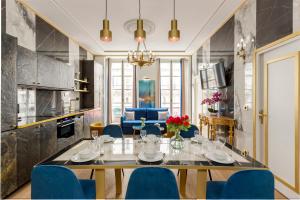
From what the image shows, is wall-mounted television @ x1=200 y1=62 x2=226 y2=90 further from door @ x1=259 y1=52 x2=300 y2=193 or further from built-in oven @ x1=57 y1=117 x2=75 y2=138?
built-in oven @ x1=57 y1=117 x2=75 y2=138

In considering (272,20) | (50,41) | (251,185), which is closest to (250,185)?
(251,185)

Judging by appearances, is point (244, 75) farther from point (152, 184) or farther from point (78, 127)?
point (78, 127)

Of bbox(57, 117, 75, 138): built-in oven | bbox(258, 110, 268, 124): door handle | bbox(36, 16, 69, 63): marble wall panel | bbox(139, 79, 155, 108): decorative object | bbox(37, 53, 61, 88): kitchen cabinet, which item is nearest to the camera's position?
bbox(258, 110, 268, 124): door handle

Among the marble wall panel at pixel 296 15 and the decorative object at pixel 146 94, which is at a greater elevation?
the marble wall panel at pixel 296 15

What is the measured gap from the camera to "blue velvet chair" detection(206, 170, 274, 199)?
1211mm

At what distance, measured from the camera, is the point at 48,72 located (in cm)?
341

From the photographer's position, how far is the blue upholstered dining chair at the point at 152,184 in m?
1.16

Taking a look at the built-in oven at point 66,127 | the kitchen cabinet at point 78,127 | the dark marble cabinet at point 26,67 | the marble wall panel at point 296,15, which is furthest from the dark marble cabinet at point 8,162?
the marble wall panel at point 296,15

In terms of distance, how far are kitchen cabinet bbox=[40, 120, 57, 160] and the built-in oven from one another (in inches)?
6.6

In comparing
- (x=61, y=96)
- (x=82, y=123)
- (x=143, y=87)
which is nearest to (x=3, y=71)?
(x=61, y=96)

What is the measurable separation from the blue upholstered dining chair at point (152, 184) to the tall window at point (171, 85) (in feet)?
23.0

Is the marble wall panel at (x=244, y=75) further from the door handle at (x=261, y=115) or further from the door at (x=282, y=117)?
the door at (x=282, y=117)

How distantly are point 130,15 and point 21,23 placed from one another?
6.59ft

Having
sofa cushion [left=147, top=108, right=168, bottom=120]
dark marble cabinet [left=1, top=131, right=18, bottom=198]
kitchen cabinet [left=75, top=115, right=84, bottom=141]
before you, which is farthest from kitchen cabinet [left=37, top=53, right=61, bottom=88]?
sofa cushion [left=147, top=108, right=168, bottom=120]
